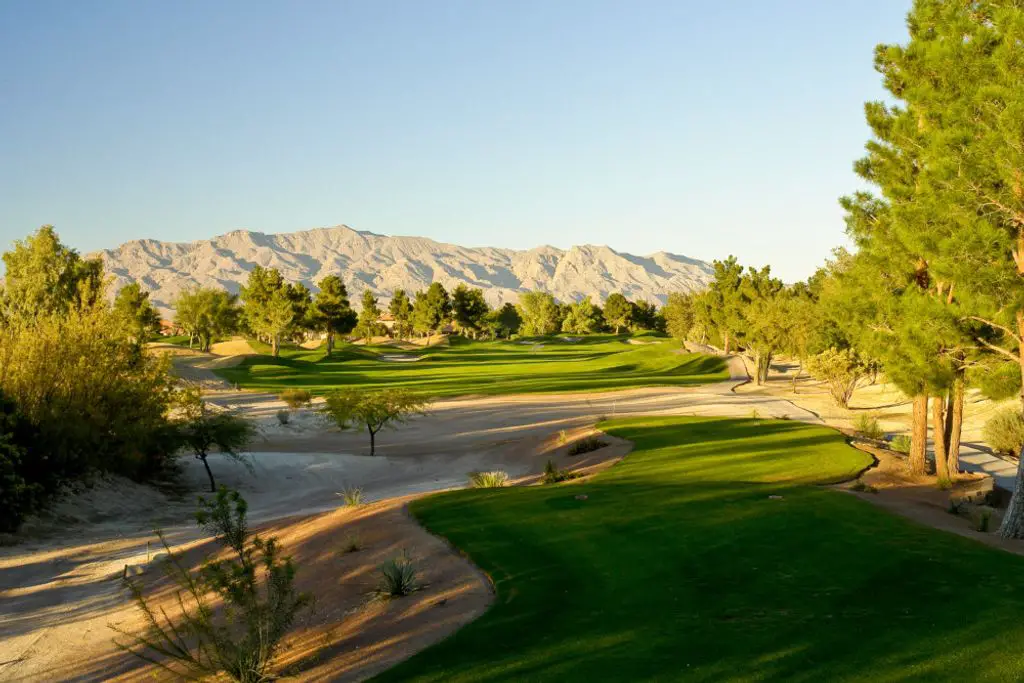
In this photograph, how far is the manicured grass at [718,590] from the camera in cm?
931

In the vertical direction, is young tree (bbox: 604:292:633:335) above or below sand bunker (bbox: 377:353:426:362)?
above

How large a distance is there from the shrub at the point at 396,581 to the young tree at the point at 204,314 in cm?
9070

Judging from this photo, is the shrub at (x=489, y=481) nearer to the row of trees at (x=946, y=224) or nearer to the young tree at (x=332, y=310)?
the row of trees at (x=946, y=224)

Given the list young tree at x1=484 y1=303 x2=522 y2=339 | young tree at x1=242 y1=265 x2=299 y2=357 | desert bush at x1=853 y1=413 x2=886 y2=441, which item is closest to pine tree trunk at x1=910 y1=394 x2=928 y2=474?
desert bush at x1=853 y1=413 x2=886 y2=441

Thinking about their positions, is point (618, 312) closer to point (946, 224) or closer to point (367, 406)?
point (367, 406)

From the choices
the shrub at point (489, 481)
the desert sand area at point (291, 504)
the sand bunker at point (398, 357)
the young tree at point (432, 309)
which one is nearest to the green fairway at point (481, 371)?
the sand bunker at point (398, 357)

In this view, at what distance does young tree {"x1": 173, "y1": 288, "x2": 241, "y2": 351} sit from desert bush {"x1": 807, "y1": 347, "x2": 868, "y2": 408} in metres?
72.1

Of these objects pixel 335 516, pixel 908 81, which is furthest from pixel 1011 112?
pixel 335 516

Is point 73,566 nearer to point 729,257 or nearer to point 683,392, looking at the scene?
point 683,392

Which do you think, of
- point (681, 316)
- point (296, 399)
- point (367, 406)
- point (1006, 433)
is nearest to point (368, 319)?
point (681, 316)

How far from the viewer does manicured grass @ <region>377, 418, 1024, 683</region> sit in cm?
931

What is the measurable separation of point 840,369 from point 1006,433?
19.0 meters

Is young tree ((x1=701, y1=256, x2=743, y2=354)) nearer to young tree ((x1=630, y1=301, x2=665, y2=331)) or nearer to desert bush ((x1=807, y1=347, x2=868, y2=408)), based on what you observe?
desert bush ((x1=807, y1=347, x2=868, y2=408))

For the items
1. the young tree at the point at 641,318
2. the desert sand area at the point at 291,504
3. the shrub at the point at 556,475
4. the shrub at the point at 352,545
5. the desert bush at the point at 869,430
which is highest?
the young tree at the point at 641,318
